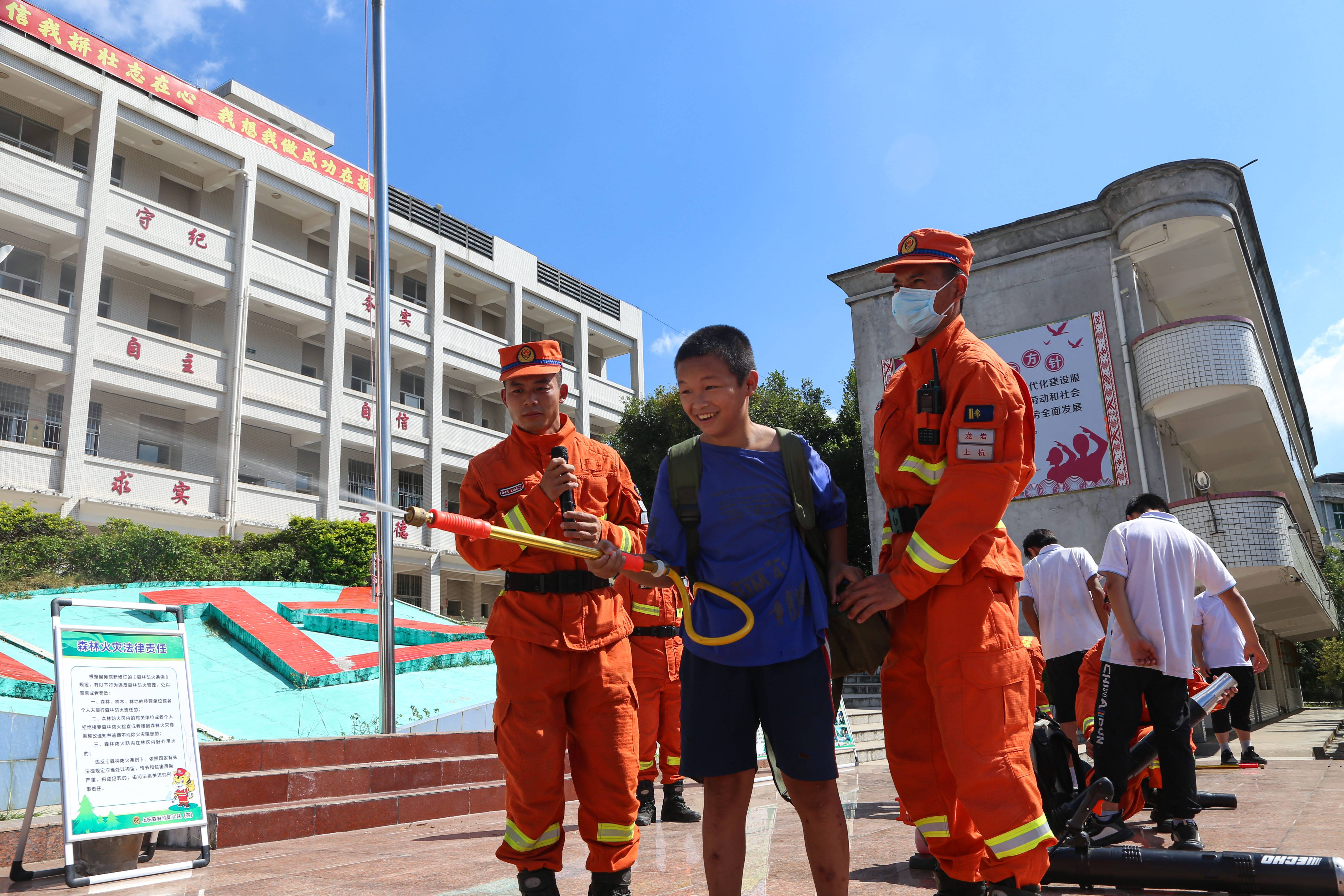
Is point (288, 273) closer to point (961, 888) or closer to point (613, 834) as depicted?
point (613, 834)

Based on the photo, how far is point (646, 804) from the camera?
6.14 metres

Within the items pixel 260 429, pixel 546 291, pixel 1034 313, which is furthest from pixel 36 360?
pixel 1034 313

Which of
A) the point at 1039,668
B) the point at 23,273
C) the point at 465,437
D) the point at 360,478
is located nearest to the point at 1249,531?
the point at 1039,668

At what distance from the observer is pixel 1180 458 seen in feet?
62.1

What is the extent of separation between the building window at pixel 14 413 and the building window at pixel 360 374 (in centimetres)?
1026

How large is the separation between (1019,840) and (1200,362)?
16072 millimetres

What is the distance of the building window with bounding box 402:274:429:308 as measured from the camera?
114ft

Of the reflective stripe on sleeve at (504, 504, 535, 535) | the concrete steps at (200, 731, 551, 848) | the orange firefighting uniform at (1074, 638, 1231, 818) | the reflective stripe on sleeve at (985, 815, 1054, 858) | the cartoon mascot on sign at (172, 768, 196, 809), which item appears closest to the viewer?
the reflective stripe on sleeve at (985, 815, 1054, 858)

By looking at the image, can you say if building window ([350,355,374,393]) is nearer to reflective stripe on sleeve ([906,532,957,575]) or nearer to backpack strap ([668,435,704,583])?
backpack strap ([668,435,704,583])

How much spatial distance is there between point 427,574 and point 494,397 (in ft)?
29.6

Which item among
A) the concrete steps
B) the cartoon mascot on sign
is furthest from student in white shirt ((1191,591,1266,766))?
the cartoon mascot on sign

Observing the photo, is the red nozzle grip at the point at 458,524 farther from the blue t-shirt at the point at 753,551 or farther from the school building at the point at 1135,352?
the school building at the point at 1135,352

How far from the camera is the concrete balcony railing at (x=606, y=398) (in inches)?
1554

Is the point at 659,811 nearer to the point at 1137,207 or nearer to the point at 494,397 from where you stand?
the point at 1137,207
